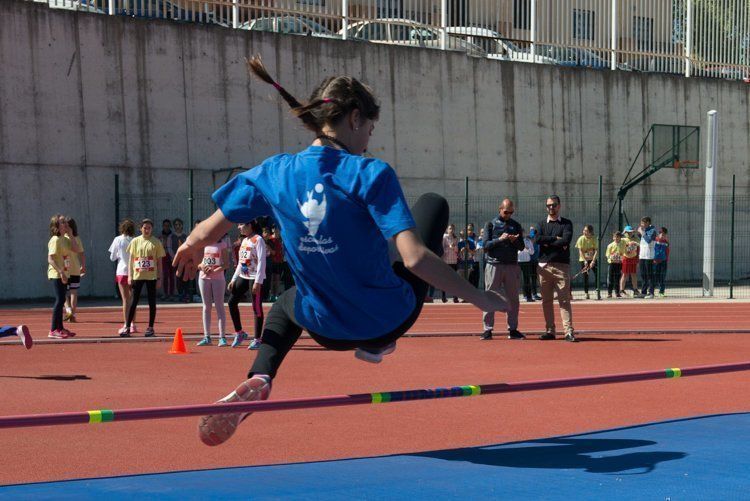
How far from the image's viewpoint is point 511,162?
92.4ft

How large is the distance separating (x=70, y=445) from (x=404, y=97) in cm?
2042

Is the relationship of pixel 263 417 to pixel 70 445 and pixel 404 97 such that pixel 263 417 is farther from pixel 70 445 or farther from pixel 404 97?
pixel 404 97

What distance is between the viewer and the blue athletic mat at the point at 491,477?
215 inches

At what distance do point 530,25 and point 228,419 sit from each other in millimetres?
25880

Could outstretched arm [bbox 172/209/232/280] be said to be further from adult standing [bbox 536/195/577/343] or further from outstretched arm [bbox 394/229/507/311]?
adult standing [bbox 536/195/577/343]

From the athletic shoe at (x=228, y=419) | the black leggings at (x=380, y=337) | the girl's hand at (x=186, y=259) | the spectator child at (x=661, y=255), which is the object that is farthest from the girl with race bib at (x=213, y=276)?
the spectator child at (x=661, y=255)

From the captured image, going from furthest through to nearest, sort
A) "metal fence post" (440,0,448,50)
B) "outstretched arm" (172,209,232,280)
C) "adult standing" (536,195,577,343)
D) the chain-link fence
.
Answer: "metal fence post" (440,0,448,50), the chain-link fence, "adult standing" (536,195,577,343), "outstretched arm" (172,209,232,280)

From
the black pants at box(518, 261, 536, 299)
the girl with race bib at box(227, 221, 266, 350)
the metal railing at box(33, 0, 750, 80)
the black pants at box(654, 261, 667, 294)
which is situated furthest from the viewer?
the black pants at box(654, 261, 667, 294)

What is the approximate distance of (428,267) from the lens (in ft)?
13.2

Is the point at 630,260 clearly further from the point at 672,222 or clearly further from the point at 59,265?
the point at 59,265

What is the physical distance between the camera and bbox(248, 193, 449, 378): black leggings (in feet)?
14.5

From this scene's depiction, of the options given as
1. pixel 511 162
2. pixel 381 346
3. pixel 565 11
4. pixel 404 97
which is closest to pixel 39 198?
pixel 404 97

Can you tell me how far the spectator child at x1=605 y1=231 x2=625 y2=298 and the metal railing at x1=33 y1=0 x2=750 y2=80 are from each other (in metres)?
6.54

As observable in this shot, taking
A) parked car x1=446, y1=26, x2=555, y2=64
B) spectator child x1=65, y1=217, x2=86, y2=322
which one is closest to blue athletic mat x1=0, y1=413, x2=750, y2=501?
spectator child x1=65, y1=217, x2=86, y2=322
